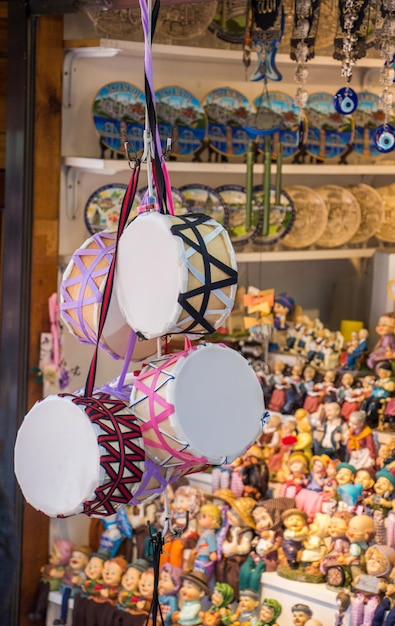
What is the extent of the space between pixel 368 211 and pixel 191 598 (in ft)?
4.21

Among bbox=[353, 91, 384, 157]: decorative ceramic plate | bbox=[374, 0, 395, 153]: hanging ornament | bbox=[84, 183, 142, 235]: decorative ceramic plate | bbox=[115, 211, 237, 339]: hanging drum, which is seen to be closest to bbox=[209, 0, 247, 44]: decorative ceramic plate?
bbox=[353, 91, 384, 157]: decorative ceramic plate

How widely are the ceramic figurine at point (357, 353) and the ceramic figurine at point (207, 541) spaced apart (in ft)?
1.90

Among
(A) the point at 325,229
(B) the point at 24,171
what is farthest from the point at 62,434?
(A) the point at 325,229

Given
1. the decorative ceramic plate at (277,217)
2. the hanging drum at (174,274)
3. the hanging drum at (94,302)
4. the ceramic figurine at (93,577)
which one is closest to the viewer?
the hanging drum at (174,274)

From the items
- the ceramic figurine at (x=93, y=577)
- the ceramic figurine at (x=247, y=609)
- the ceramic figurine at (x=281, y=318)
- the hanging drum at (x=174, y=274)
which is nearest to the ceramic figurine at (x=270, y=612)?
the ceramic figurine at (x=247, y=609)

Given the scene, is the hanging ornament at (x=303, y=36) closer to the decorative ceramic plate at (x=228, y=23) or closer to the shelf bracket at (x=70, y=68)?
the decorative ceramic plate at (x=228, y=23)

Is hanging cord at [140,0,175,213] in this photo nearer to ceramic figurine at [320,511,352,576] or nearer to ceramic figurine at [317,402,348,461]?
ceramic figurine at [320,511,352,576]

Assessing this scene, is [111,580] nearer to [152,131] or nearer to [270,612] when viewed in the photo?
[270,612]

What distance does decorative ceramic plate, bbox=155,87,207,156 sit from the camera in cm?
325

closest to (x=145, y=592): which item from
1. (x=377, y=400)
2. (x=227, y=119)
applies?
(x=377, y=400)

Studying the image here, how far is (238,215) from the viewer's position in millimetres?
3336

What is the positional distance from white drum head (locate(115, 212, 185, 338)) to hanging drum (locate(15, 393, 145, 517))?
0.44 ft

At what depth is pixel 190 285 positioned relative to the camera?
1395 millimetres

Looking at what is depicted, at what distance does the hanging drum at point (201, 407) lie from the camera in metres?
1.41
